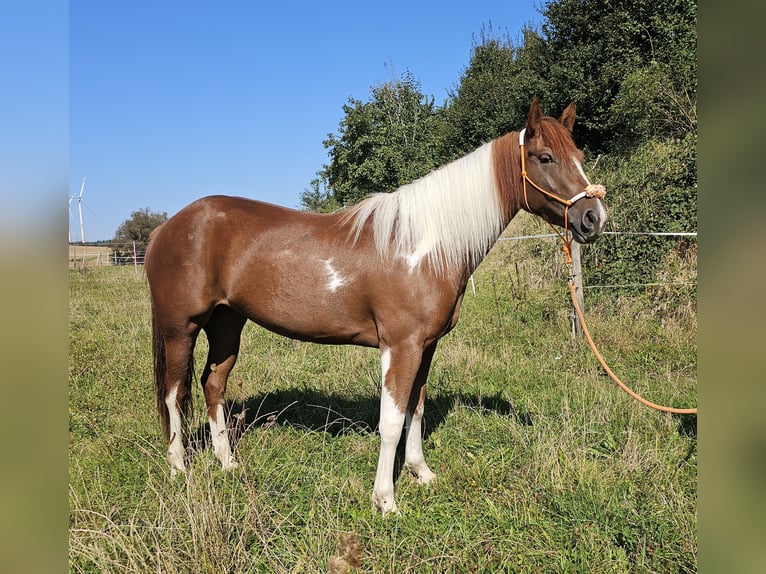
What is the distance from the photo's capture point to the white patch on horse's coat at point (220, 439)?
11.7 feet

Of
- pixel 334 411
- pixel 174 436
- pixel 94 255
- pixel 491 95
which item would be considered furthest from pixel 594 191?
pixel 94 255

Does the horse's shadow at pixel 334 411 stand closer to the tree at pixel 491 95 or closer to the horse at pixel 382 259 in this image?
the horse at pixel 382 259

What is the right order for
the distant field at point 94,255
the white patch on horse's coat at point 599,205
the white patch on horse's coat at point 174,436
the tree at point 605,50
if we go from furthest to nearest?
the distant field at point 94,255, the tree at point 605,50, the white patch on horse's coat at point 174,436, the white patch on horse's coat at point 599,205

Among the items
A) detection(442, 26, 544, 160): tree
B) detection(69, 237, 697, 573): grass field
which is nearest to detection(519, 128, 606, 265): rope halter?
detection(69, 237, 697, 573): grass field

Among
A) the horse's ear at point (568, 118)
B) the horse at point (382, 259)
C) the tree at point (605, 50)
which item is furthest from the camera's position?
the tree at point (605, 50)

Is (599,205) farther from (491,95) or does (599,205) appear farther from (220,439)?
(491,95)

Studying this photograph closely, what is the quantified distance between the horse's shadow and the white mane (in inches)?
65.3

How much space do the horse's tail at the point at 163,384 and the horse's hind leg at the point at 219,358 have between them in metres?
0.19

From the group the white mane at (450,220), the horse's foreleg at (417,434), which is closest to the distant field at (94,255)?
the horse's foreleg at (417,434)

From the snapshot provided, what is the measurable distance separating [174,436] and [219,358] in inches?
28.4

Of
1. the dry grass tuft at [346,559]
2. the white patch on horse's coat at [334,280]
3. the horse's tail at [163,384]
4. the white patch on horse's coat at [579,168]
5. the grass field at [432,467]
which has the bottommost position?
the grass field at [432,467]

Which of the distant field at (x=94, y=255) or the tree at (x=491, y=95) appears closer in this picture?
the tree at (x=491, y=95)

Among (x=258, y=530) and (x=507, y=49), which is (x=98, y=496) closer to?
(x=258, y=530)

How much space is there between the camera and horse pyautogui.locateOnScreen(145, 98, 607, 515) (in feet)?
9.83
